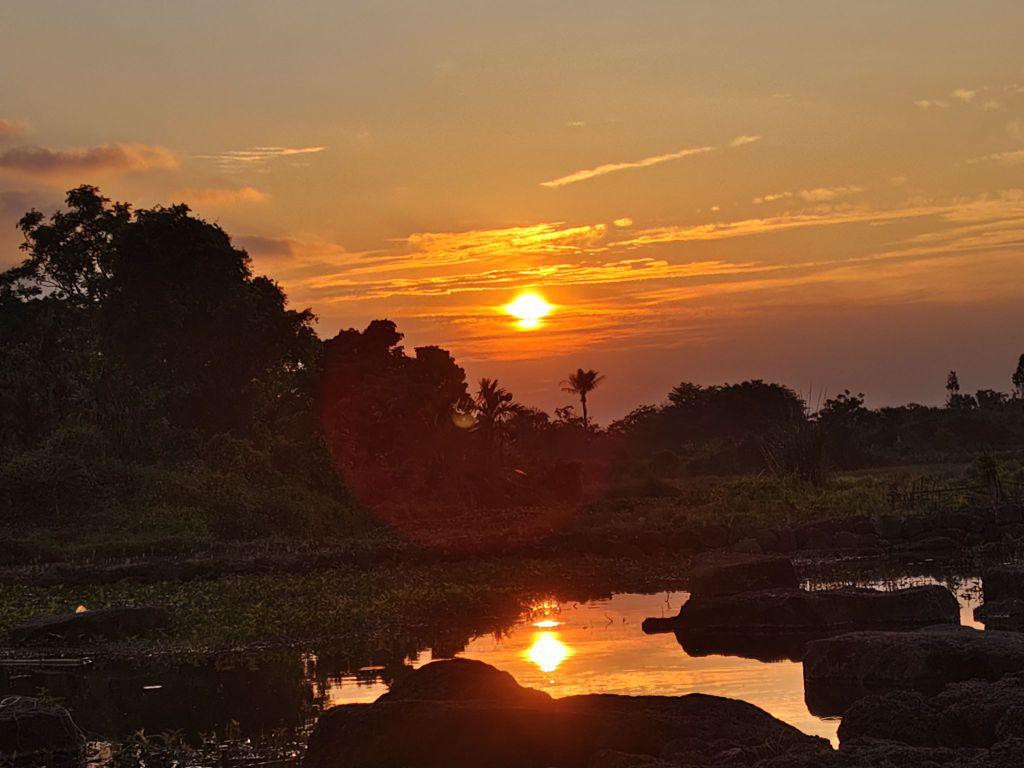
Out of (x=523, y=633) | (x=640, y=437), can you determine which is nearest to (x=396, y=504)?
(x=523, y=633)

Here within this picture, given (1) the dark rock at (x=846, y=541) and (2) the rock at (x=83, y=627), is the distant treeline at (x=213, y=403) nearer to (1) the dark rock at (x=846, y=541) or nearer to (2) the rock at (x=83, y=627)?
(1) the dark rock at (x=846, y=541)

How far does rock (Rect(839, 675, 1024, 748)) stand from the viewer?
9547 millimetres

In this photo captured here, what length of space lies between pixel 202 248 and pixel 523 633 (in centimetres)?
3033

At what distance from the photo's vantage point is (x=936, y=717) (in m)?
9.84

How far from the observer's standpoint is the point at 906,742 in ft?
31.3

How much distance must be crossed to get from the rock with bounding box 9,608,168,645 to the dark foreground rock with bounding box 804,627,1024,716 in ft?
34.5

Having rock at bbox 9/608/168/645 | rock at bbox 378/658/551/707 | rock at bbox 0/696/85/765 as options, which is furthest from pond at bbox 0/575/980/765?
rock at bbox 9/608/168/645

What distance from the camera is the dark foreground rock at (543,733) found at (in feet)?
30.6

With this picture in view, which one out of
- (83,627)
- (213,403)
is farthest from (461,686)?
(213,403)

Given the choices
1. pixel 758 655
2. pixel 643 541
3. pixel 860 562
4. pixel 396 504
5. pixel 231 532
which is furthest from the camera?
pixel 396 504

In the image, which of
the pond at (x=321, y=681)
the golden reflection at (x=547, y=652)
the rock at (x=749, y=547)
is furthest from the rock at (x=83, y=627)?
the rock at (x=749, y=547)

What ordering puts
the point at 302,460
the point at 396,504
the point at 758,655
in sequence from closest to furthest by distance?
the point at 758,655
the point at 302,460
the point at 396,504

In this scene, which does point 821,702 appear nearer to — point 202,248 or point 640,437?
point 202,248

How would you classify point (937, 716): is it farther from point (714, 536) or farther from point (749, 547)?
point (714, 536)
